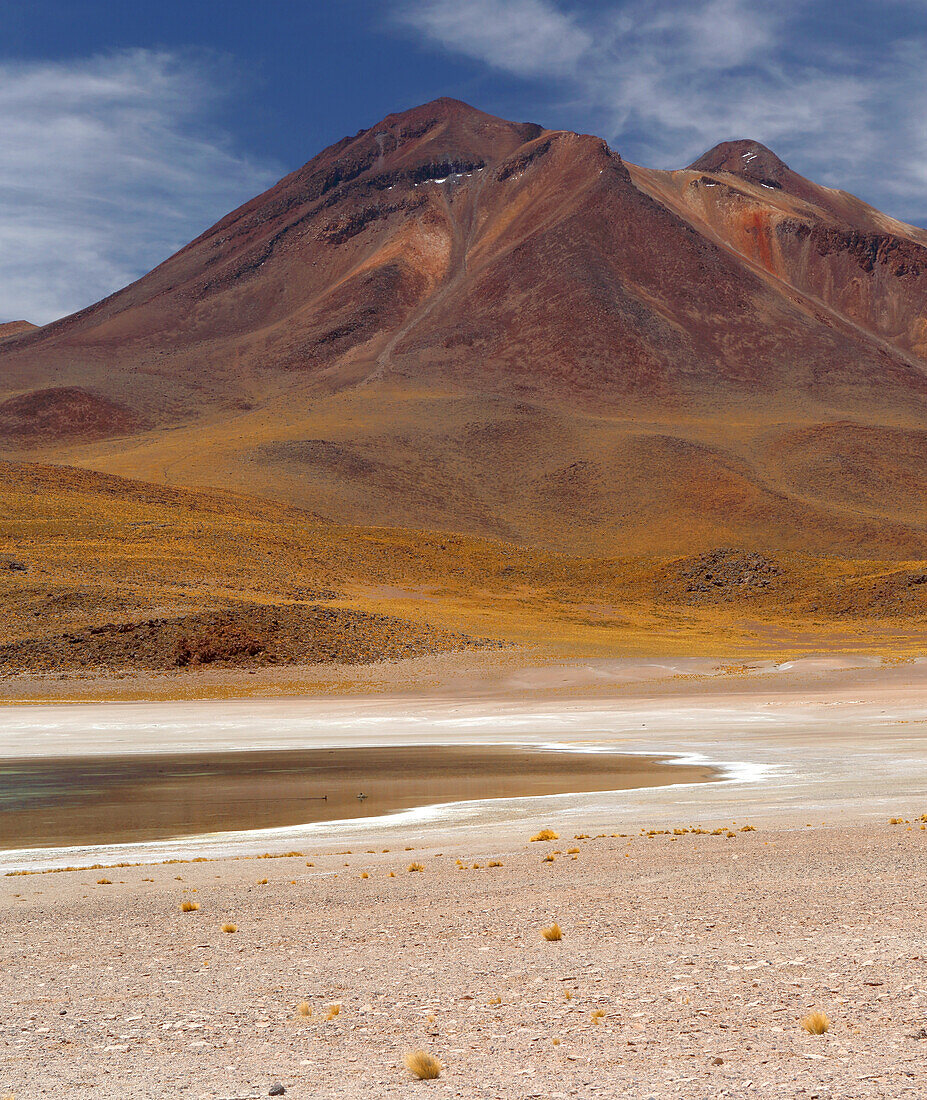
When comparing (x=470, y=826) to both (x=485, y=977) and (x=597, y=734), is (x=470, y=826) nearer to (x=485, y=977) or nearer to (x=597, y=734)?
(x=485, y=977)

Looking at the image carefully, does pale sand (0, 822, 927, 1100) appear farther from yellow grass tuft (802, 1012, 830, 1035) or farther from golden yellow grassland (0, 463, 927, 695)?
golden yellow grassland (0, 463, 927, 695)

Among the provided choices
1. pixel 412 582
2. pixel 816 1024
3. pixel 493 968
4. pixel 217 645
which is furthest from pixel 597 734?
pixel 412 582

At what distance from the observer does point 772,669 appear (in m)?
51.2

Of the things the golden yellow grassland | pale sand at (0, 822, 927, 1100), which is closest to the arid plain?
pale sand at (0, 822, 927, 1100)

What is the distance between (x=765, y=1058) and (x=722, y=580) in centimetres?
8299

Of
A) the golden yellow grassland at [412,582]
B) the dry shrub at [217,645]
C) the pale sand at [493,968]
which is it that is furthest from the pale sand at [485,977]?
the golden yellow grassland at [412,582]

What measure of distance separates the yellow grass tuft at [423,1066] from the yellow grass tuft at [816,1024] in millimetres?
2233

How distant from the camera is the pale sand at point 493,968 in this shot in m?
6.11

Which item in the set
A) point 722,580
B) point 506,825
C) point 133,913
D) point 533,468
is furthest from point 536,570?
point 133,913

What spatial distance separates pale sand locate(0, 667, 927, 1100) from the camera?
6113 millimetres

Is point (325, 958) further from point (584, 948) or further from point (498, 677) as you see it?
point (498, 677)

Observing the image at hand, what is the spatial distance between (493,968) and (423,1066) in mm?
2274

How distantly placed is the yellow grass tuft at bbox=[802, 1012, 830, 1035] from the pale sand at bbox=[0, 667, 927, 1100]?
8 centimetres

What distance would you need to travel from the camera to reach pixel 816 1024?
6422 millimetres
